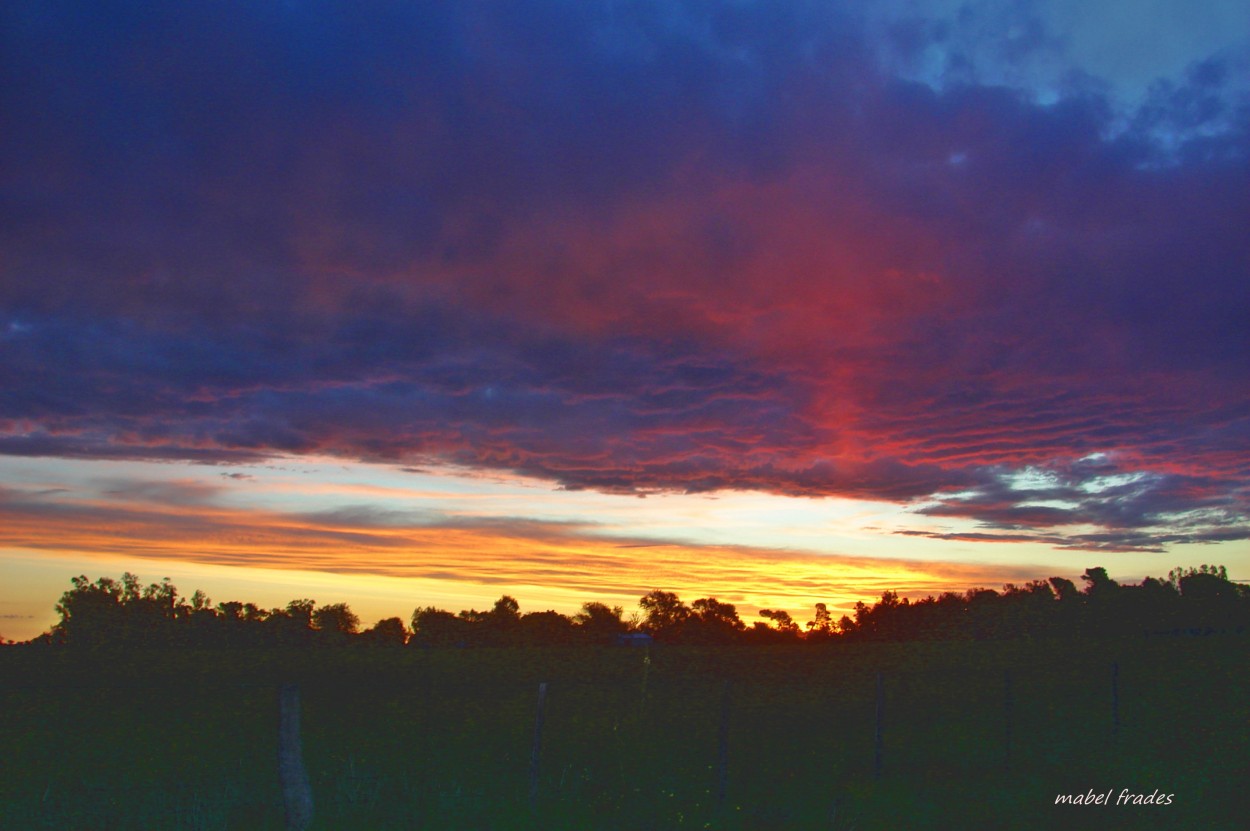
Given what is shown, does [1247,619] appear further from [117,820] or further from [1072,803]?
[117,820]

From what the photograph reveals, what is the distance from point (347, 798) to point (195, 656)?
48.8m

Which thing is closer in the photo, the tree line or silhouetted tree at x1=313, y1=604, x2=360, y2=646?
the tree line

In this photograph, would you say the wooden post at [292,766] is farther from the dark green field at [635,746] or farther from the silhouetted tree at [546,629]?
the silhouetted tree at [546,629]

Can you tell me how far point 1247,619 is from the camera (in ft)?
264

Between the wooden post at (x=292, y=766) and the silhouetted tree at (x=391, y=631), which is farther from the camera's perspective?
the silhouetted tree at (x=391, y=631)

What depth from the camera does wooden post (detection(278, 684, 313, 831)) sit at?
10.1m

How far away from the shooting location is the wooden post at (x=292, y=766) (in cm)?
1009

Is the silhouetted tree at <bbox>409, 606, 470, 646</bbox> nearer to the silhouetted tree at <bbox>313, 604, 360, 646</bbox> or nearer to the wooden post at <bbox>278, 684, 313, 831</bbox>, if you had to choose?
the silhouetted tree at <bbox>313, 604, 360, 646</bbox>

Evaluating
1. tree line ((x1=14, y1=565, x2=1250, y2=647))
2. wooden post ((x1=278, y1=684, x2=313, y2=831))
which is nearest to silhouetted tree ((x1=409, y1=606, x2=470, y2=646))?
tree line ((x1=14, y1=565, x2=1250, y2=647))

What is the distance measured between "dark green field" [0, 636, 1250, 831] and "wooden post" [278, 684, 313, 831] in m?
1.10

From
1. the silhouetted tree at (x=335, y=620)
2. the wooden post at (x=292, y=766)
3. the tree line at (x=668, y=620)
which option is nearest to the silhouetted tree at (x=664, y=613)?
the tree line at (x=668, y=620)

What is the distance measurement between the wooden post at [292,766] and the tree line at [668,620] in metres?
67.6

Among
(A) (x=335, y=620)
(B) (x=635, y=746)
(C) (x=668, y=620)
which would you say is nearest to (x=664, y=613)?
(C) (x=668, y=620)

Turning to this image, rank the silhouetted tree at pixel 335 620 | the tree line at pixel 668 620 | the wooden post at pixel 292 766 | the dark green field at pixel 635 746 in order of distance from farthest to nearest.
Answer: the silhouetted tree at pixel 335 620 → the tree line at pixel 668 620 → the dark green field at pixel 635 746 → the wooden post at pixel 292 766
